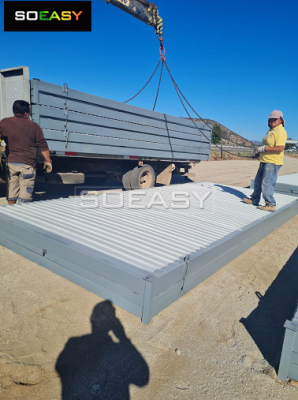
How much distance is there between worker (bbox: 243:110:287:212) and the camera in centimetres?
515

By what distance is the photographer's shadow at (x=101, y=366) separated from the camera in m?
1.87

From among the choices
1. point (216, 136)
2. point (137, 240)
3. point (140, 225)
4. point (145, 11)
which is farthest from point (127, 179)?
point (216, 136)

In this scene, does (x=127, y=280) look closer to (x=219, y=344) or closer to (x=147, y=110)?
(x=219, y=344)

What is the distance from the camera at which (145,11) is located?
294 inches

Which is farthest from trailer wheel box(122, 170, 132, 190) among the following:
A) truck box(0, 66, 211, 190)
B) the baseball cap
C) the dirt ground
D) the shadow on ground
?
the shadow on ground

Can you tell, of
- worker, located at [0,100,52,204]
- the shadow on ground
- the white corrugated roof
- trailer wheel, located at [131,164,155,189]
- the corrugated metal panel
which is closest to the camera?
the shadow on ground

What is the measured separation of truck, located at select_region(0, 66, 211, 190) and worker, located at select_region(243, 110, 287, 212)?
11.1 ft

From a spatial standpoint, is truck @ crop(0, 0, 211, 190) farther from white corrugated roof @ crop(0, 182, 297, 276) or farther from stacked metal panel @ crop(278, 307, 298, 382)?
stacked metal panel @ crop(278, 307, 298, 382)

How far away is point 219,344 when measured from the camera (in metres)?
2.39

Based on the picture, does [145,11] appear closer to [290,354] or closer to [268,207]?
[268,207]

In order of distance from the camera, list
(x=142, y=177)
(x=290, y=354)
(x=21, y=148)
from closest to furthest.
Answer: (x=290, y=354), (x=21, y=148), (x=142, y=177)

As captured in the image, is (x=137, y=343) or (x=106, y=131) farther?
(x=106, y=131)

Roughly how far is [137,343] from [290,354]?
1.16 metres

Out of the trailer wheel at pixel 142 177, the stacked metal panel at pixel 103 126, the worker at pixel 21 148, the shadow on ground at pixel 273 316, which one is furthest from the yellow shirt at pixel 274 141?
the worker at pixel 21 148
